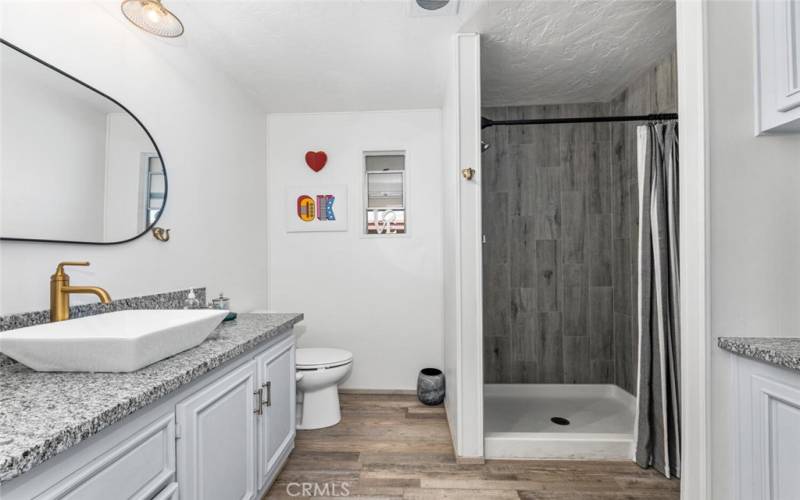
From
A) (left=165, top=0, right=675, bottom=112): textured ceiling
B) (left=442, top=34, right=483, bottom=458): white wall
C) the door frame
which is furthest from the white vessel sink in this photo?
the door frame

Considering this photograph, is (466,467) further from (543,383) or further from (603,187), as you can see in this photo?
(603,187)

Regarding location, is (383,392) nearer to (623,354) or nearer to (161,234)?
(623,354)

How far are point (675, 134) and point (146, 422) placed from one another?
251 cm

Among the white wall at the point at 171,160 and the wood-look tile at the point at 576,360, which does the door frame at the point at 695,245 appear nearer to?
the wood-look tile at the point at 576,360

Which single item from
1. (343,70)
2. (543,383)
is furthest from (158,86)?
(543,383)

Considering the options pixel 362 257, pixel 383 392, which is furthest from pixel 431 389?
pixel 362 257

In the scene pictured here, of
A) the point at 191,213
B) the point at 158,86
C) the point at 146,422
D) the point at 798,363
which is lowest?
the point at 146,422

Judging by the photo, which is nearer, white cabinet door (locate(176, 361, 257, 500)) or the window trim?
white cabinet door (locate(176, 361, 257, 500))

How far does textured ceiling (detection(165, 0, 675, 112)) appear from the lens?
Answer: 1.68 meters

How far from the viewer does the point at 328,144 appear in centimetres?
291

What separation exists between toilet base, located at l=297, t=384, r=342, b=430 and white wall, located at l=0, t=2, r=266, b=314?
0.81 m

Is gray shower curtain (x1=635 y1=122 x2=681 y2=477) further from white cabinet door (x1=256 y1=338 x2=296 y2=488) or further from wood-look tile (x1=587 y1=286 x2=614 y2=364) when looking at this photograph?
white cabinet door (x1=256 y1=338 x2=296 y2=488)

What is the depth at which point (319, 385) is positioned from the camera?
7.25 ft

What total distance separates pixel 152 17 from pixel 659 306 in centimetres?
263
